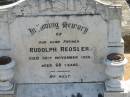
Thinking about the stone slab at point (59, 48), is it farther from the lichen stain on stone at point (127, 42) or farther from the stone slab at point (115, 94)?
the lichen stain on stone at point (127, 42)

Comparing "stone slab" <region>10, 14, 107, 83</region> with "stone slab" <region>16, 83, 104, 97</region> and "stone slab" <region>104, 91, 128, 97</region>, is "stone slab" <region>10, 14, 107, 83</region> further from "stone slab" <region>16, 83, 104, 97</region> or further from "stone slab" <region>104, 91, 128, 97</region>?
"stone slab" <region>104, 91, 128, 97</region>

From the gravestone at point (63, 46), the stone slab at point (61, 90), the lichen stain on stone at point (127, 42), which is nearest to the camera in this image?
the gravestone at point (63, 46)

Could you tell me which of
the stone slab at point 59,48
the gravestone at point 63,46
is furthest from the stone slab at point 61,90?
the stone slab at point 59,48

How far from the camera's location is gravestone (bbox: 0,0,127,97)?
7.63 m

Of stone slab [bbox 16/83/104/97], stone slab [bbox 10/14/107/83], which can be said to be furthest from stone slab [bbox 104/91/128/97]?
stone slab [bbox 10/14/107/83]

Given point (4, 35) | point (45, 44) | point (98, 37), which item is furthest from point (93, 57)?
point (4, 35)

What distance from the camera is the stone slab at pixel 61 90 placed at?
7.96 meters

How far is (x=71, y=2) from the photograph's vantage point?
7.56 m

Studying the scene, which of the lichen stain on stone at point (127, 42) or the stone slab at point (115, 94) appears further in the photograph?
the lichen stain on stone at point (127, 42)

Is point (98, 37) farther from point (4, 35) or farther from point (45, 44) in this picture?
point (4, 35)

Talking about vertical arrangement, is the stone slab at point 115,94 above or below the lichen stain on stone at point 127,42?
below

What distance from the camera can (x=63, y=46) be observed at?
26.0 feet

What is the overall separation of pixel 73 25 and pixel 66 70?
949 mm

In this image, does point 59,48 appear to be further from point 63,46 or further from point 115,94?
point 115,94
